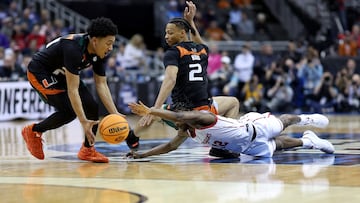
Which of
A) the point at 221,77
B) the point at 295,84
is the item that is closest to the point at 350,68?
the point at 295,84

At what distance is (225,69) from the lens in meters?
23.7

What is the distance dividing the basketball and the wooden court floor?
334mm

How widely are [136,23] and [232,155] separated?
19359 millimetres

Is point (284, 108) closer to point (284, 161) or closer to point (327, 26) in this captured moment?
point (327, 26)

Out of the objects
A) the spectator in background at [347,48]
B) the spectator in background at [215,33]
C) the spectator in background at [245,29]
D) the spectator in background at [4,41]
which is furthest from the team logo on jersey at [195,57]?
the spectator in background at [245,29]

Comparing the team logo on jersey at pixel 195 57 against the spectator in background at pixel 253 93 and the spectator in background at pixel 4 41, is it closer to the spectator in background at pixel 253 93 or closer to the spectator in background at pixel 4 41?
the spectator in background at pixel 253 93

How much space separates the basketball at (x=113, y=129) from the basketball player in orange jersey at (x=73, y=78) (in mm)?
182

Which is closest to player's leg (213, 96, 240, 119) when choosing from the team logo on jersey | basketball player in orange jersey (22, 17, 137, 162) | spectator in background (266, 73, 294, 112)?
the team logo on jersey

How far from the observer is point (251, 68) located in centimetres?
2366

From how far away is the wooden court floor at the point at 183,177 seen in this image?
695cm

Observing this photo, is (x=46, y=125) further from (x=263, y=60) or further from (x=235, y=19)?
(x=235, y=19)

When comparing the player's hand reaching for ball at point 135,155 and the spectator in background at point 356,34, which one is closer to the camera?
the player's hand reaching for ball at point 135,155

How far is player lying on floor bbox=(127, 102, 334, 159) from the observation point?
376 inches

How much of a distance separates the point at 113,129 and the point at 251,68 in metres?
14.7
